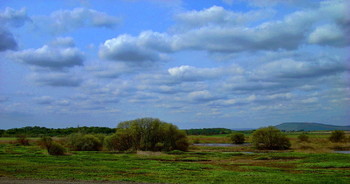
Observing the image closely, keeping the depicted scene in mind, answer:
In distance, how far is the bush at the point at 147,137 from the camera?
78625mm

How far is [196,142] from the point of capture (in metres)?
126

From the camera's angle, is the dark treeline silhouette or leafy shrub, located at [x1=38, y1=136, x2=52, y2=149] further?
the dark treeline silhouette

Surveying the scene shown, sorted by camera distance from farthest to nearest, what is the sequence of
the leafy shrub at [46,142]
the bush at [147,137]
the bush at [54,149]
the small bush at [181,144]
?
the small bush at [181,144], the bush at [147,137], the leafy shrub at [46,142], the bush at [54,149]


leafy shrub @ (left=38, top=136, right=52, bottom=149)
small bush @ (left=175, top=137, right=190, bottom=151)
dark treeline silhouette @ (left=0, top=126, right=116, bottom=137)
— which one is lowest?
small bush @ (left=175, top=137, right=190, bottom=151)

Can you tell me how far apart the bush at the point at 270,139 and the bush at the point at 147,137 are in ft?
76.0

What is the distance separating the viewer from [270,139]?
296 feet

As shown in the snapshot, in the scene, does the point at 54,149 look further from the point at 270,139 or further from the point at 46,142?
the point at 270,139

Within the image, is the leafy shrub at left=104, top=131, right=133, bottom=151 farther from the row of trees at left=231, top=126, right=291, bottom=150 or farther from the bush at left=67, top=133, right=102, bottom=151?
the row of trees at left=231, top=126, right=291, bottom=150

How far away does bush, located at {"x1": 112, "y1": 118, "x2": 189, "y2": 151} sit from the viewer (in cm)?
7862

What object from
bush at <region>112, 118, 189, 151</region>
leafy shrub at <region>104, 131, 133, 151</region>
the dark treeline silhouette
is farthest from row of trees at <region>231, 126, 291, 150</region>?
the dark treeline silhouette

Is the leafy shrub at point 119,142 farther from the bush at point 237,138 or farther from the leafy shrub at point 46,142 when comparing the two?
the bush at point 237,138

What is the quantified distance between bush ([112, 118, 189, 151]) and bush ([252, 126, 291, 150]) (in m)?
23.2

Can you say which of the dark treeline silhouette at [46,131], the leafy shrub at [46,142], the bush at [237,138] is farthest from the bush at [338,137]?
the dark treeline silhouette at [46,131]

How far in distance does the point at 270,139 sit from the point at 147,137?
3595 centimetres
